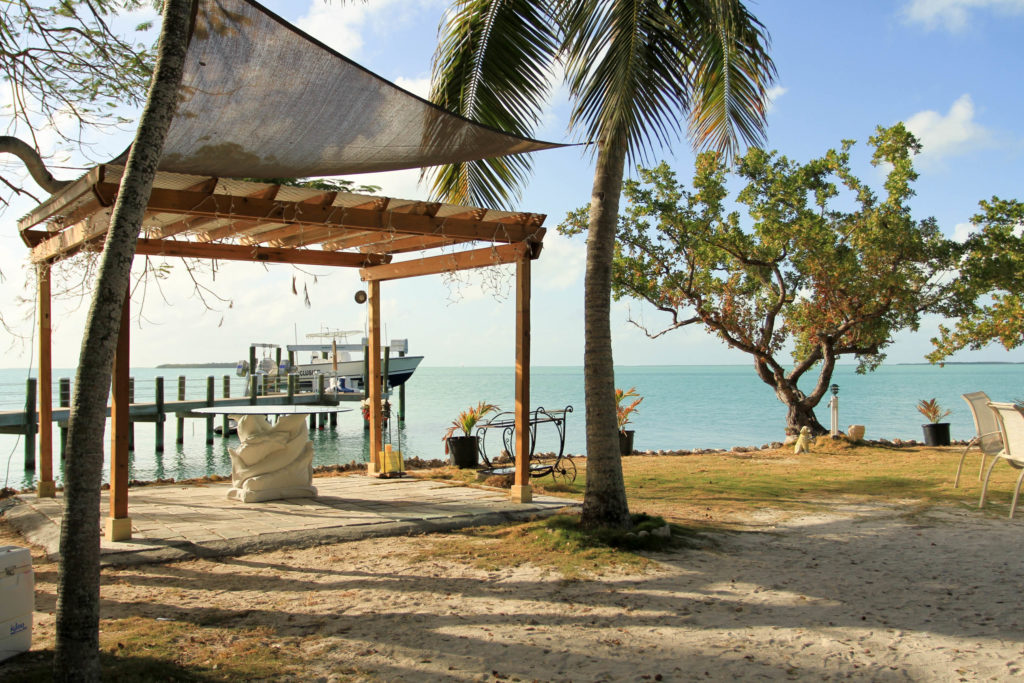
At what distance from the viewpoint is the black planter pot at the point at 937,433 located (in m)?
13.6

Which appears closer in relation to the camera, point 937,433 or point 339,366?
point 937,433

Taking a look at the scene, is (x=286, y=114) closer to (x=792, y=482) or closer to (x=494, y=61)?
(x=494, y=61)

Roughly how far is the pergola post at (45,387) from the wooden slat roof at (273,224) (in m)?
0.39

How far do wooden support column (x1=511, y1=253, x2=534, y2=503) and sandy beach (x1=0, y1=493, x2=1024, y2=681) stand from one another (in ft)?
4.06

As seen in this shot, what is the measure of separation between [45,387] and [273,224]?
8.90ft

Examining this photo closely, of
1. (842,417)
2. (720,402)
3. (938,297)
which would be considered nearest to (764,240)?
(938,297)

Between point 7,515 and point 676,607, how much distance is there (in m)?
5.37

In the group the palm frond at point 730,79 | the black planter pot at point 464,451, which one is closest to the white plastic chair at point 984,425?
the palm frond at point 730,79

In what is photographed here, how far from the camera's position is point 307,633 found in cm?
365

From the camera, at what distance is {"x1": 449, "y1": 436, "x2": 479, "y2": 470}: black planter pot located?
9.72m

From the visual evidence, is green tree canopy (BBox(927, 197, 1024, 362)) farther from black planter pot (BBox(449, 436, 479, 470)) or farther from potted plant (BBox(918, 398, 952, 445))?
black planter pot (BBox(449, 436, 479, 470))

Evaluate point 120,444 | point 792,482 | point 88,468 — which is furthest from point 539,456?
point 88,468

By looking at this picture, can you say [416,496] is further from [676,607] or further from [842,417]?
[842,417]

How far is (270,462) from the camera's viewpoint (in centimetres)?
701
